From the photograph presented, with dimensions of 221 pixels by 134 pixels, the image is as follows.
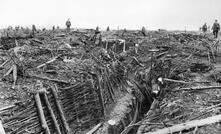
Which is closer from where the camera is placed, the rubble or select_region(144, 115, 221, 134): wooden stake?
select_region(144, 115, 221, 134): wooden stake

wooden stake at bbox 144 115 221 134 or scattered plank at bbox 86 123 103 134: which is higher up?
wooden stake at bbox 144 115 221 134

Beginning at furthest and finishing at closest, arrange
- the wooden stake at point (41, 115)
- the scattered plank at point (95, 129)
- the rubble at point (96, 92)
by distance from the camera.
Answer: the scattered plank at point (95, 129), the rubble at point (96, 92), the wooden stake at point (41, 115)

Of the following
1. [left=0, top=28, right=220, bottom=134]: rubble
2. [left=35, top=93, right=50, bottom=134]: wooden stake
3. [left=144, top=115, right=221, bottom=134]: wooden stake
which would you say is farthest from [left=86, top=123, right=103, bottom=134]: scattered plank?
[left=144, top=115, right=221, bottom=134]: wooden stake

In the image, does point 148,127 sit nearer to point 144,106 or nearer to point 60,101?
point 60,101

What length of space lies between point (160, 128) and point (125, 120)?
3.79 metres

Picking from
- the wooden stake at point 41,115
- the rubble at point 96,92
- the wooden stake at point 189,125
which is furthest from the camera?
the rubble at point 96,92

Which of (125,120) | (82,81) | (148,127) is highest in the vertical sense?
(82,81)

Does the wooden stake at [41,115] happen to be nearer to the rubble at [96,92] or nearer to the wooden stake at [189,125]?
the rubble at [96,92]

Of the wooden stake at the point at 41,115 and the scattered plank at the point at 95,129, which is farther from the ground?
the wooden stake at the point at 41,115

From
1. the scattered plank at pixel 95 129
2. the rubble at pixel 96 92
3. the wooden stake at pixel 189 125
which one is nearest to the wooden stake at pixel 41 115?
the rubble at pixel 96 92

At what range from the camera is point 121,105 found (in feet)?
36.1

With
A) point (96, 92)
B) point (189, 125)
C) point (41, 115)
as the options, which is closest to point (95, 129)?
point (96, 92)

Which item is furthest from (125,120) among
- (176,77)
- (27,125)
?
(27,125)

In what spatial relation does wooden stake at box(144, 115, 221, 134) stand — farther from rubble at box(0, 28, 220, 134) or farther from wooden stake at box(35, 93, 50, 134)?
wooden stake at box(35, 93, 50, 134)
